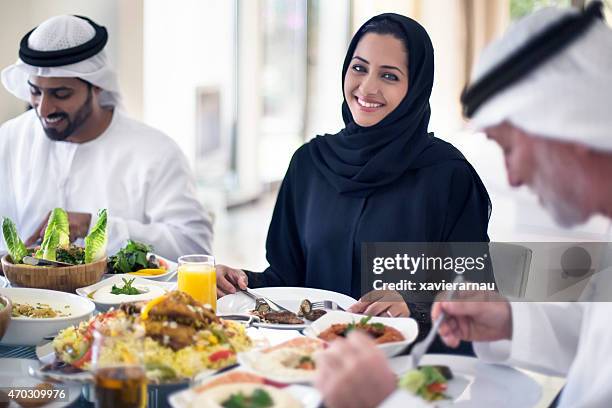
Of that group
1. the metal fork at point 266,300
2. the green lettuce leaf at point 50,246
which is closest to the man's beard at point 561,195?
the metal fork at point 266,300

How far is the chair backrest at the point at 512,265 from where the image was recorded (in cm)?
237

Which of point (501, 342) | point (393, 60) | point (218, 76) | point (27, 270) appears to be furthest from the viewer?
point (218, 76)

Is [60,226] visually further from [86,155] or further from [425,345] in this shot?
[425,345]

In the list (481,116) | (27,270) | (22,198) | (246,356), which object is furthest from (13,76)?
(481,116)

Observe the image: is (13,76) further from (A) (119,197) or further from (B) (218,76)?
(B) (218,76)

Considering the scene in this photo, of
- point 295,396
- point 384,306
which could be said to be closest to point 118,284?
point 384,306

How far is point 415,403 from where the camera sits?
3.96 feet

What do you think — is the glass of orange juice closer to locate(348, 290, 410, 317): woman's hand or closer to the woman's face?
locate(348, 290, 410, 317): woman's hand

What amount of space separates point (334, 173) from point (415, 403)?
146 centimetres

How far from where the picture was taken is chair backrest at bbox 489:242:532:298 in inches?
93.4

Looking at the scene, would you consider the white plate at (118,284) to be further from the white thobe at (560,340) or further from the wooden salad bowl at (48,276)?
the white thobe at (560,340)

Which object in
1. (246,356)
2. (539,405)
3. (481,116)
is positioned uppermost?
(481,116)

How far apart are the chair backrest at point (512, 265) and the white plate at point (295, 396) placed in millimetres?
1205

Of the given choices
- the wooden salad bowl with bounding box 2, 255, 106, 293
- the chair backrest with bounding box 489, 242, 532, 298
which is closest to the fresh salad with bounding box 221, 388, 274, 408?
the wooden salad bowl with bounding box 2, 255, 106, 293
